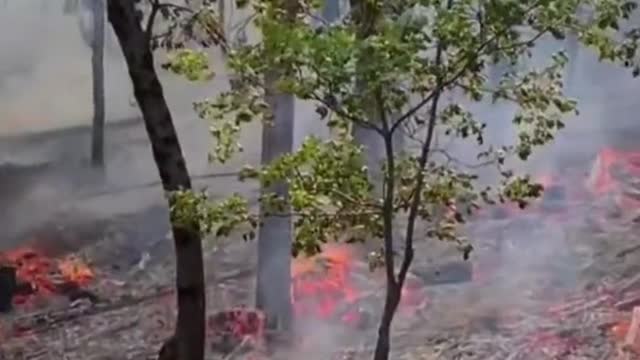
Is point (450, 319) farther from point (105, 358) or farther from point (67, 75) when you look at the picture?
point (67, 75)

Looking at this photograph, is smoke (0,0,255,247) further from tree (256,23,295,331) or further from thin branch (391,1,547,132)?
thin branch (391,1,547,132)

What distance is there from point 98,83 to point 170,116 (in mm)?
374

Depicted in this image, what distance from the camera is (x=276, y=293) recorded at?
3938mm

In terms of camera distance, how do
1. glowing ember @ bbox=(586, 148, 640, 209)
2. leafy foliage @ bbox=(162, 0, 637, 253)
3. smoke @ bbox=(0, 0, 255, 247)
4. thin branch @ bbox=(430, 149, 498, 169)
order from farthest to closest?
glowing ember @ bbox=(586, 148, 640, 209), smoke @ bbox=(0, 0, 255, 247), thin branch @ bbox=(430, 149, 498, 169), leafy foliage @ bbox=(162, 0, 637, 253)

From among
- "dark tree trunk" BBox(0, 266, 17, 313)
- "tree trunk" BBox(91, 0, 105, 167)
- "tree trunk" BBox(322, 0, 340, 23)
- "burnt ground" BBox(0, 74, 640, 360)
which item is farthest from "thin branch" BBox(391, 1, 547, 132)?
"dark tree trunk" BBox(0, 266, 17, 313)

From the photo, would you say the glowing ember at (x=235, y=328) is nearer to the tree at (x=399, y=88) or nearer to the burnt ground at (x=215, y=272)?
the burnt ground at (x=215, y=272)

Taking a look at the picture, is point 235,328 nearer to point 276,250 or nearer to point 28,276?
point 276,250

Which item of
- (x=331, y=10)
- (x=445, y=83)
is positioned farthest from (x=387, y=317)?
(x=331, y=10)

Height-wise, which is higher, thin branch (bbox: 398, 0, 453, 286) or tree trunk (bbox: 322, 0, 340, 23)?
tree trunk (bbox: 322, 0, 340, 23)

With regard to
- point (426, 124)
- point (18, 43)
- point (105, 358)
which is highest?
point (18, 43)

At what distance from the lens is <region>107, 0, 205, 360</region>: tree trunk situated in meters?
3.37

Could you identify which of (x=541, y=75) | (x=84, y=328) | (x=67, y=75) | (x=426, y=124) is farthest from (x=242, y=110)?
(x=84, y=328)

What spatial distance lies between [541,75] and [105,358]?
1.83m

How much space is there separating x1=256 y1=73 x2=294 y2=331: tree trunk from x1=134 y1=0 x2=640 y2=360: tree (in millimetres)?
570
